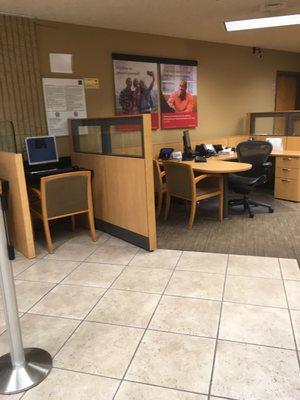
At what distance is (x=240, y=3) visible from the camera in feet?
11.6

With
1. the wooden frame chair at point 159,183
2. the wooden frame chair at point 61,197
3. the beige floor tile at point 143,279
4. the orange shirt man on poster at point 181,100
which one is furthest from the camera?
the orange shirt man on poster at point 181,100

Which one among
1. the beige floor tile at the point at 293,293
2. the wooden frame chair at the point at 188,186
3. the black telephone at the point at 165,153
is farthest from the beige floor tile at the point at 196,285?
the black telephone at the point at 165,153

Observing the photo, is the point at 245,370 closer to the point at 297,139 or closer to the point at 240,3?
the point at 240,3

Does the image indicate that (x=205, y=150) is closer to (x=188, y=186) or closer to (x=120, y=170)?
(x=188, y=186)

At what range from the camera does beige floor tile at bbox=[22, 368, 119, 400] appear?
1.64 metres

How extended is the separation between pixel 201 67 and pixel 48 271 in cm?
417

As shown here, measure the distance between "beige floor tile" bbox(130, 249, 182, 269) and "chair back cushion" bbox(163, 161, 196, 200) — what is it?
89 centimetres

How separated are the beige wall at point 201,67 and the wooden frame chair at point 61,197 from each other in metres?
0.96

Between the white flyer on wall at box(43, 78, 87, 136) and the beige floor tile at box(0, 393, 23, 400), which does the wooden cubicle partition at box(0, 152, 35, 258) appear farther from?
the beige floor tile at box(0, 393, 23, 400)

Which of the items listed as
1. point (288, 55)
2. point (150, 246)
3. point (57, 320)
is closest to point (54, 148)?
point (150, 246)

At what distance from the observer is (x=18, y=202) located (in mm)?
3178

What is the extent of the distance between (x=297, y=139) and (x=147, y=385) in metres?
4.64

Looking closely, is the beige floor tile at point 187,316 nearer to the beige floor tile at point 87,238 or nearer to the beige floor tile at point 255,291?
the beige floor tile at point 255,291

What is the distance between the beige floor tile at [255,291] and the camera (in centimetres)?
239
